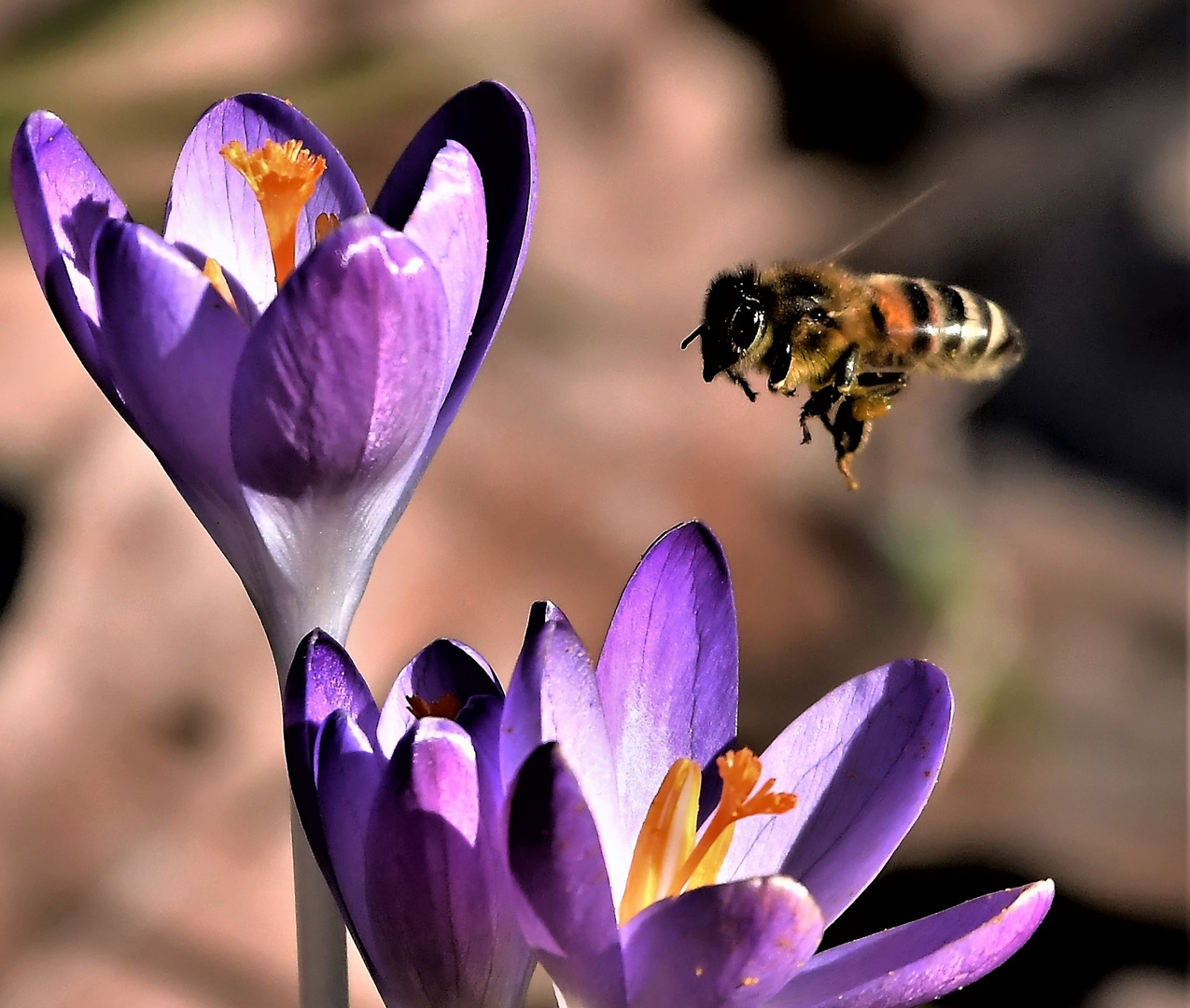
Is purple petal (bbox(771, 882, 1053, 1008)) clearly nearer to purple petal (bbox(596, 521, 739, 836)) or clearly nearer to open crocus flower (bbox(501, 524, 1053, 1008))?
open crocus flower (bbox(501, 524, 1053, 1008))

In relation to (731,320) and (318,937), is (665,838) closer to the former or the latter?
(318,937)

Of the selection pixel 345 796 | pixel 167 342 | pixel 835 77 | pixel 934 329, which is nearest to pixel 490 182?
pixel 167 342

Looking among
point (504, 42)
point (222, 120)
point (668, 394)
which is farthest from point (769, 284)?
point (504, 42)

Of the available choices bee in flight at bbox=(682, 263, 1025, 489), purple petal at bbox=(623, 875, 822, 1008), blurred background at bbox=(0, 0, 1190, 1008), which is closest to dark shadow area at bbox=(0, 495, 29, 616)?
blurred background at bbox=(0, 0, 1190, 1008)

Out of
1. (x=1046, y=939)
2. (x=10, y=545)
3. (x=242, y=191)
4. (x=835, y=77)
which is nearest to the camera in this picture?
(x=242, y=191)

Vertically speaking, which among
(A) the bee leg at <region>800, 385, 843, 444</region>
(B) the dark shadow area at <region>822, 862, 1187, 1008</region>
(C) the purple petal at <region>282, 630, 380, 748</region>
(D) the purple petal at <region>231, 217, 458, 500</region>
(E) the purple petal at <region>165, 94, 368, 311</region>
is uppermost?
(E) the purple petal at <region>165, 94, 368, 311</region>

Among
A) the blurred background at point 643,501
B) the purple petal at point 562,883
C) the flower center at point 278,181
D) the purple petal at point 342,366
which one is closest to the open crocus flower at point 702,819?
the purple petal at point 562,883

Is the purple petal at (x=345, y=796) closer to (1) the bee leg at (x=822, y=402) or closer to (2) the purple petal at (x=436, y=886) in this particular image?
(2) the purple petal at (x=436, y=886)
